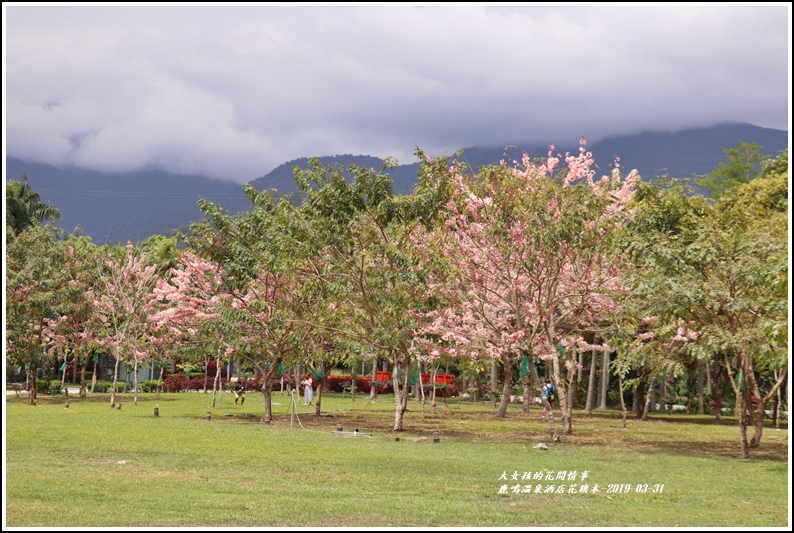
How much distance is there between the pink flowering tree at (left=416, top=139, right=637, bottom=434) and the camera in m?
19.8

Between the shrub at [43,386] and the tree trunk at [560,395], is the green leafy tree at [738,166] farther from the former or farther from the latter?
the shrub at [43,386]

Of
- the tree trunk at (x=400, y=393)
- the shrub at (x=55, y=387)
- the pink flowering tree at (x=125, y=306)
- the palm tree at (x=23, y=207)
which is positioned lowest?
the shrub at (x=55, y=387)

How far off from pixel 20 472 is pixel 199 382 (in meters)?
36.7

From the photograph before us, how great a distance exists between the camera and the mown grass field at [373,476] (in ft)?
32.2

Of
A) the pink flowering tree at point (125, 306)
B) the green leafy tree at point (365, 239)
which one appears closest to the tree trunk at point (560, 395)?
the green leafy tree at point (365, 239)

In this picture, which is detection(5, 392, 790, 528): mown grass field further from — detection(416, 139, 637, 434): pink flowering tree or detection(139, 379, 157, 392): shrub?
detection(139, 379, 157, 392): shrub

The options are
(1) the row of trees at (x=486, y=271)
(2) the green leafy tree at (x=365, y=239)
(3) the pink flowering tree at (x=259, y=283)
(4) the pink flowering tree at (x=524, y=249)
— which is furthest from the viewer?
(3) the pink flowering tree at (x=259, y=283)

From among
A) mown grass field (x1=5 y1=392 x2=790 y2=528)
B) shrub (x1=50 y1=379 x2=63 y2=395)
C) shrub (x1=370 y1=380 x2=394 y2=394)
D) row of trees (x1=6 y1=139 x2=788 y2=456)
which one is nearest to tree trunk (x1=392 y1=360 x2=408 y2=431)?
row of trees (x1=6 y1=139 x2=788 y2=456)

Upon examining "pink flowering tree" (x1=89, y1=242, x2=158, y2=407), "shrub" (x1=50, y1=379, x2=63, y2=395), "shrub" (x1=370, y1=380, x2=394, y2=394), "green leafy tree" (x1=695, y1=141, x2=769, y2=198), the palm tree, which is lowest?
"shrub" (x1=50, y1=379, x2=63, y2=395)

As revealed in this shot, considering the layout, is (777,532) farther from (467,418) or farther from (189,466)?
(467,418)

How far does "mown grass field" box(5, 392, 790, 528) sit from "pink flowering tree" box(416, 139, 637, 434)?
333 cm

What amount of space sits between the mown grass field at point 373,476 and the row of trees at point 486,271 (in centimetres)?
221

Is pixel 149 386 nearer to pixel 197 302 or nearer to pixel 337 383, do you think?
pixel 337 383

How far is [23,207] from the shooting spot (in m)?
50.1
